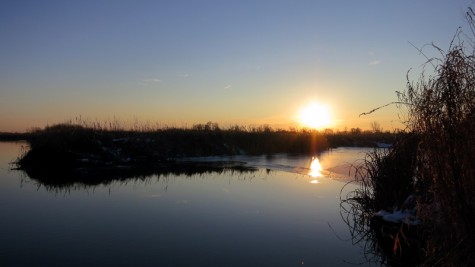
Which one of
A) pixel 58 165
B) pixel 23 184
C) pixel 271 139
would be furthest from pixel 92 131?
pixel 271 139

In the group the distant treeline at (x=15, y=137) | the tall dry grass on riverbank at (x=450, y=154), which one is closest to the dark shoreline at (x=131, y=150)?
the tall dry grass on riverbank at (x=450, y=154)

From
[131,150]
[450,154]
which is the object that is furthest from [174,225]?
[131,150]

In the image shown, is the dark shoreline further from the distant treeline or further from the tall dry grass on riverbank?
the distant treeline

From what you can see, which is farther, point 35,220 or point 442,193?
point 35,220

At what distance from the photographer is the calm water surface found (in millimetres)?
7617

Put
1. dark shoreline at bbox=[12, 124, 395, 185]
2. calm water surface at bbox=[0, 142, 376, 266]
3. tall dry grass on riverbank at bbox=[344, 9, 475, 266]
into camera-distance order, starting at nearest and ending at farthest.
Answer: tall dry grass on riverbank at bbox=[344, 9, 475, 266]
calm water surface at bbox=[0, 142, 376, 266]
dark shoreline at bbox=[12, 124, 395, 185]

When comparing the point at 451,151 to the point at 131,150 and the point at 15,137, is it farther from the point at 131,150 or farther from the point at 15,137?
the point at 15,137

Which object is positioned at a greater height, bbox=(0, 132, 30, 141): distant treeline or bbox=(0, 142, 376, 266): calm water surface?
bbox=(0, 132, 30, 141): distant treeline

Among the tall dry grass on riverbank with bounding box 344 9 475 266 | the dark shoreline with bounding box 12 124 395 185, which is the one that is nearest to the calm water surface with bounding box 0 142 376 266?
the tall dry grass on riverbank with bounding box 344 9 475 266

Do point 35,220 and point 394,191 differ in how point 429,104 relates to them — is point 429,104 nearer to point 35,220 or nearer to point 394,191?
point 394,191

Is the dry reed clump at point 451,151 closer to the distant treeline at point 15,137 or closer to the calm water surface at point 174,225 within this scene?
the calm water surface at point 174,225

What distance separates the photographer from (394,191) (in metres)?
10.2

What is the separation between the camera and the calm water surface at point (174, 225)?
762 cm

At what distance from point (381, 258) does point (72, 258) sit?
214 inches
